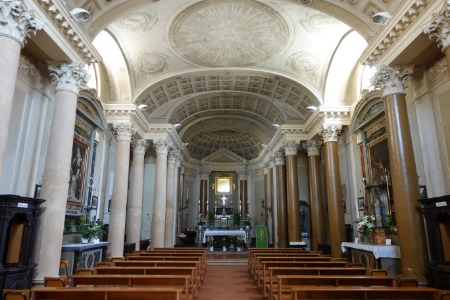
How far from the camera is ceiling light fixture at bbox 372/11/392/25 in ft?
26.7

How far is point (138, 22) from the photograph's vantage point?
469 inches

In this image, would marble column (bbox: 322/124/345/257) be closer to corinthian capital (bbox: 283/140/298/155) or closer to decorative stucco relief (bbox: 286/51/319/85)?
decorative stucco relief (bbox: 286/51/319/85)

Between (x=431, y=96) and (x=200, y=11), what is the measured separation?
7.92 m

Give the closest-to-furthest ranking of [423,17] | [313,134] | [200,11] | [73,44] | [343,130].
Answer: [423,17], [73,44], [200,11], [343,130], [313,134]

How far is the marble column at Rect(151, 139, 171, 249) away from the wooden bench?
11.9 metres

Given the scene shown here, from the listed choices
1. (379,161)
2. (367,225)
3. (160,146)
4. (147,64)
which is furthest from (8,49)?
(160,146)

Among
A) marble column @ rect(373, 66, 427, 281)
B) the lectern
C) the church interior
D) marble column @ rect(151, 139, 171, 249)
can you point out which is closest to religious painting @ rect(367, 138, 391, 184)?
the church interior

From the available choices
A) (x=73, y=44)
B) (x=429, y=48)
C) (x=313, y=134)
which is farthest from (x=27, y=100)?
(x=313, y=134)

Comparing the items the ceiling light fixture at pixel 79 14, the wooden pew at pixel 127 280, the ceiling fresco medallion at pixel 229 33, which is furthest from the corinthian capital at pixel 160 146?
the wooden pew at pixel 127 280

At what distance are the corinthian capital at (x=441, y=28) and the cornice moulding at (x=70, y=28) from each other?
8082mm

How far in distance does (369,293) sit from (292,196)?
12571 mm

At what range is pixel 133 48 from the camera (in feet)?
43.6

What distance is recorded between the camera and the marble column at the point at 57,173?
745 cm

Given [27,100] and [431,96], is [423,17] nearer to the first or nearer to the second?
[431,96]
